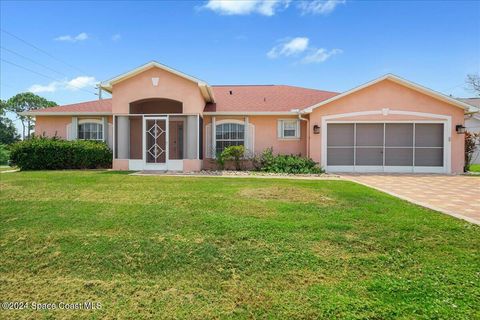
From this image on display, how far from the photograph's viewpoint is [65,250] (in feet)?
16.1

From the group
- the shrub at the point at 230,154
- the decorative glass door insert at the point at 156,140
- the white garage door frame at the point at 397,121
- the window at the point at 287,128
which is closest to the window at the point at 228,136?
the shrub at the point at 230,154

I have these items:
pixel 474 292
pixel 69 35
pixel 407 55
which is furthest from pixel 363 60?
pixel 69 35

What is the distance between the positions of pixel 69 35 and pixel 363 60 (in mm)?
22180

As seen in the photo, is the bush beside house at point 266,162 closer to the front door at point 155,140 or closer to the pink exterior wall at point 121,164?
the front door at point 155,140

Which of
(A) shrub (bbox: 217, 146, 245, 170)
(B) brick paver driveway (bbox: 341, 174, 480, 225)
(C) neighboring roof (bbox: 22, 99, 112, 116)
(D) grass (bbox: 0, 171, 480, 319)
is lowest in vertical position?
(D) grass (bbox: 0, 171, 480, 319)

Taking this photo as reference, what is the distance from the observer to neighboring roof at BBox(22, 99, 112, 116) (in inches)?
700

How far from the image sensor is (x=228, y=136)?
17.7 m

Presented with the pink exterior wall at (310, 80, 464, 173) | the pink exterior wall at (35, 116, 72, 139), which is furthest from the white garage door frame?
the pink exterior wall at (35, 116, 72, 139)

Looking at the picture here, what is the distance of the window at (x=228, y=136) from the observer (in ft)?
57.9

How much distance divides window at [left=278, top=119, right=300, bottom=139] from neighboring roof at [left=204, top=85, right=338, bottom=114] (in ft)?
2.56

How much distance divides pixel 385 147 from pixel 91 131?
17.6 meters

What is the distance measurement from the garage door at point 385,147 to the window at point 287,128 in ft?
6.80

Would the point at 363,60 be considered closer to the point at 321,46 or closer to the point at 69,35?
the point at 321,46

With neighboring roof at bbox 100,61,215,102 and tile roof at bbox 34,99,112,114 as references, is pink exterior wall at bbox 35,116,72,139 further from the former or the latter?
neighboring roof at bbox 100,61,215,102
